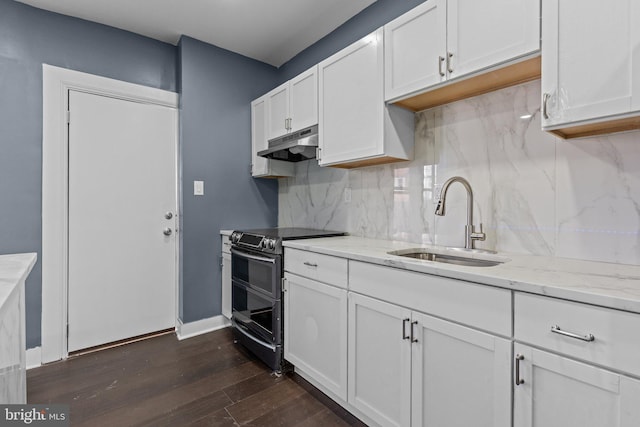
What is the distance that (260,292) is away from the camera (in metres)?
2.21

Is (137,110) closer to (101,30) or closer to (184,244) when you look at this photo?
(101,30)

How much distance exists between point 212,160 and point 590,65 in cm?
267

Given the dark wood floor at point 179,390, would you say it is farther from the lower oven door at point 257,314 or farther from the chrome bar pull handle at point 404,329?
the chrome bar pull handle at point 404,329

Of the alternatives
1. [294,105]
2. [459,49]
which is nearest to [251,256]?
[294,105]

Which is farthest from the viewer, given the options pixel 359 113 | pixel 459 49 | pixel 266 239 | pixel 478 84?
pixel 266 239

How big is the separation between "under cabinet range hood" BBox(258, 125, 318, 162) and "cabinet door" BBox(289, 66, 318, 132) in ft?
0.20

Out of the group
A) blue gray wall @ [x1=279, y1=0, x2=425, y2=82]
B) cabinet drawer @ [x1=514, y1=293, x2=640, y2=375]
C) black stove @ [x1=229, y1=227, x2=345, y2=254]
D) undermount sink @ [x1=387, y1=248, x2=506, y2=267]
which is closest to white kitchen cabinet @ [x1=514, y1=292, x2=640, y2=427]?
cabinet drawer @ [x1=514, y1=293, x2=640, y2=375]

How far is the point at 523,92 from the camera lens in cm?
152

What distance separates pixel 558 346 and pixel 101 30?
138 inches

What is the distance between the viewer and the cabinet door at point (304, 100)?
230cm

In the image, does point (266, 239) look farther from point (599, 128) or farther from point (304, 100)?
point (599, 128)

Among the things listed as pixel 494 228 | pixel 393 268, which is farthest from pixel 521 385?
pixel 494 228

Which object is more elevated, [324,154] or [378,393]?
[324,154]

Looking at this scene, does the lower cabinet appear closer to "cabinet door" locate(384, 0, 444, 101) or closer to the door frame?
"cabinet door" locate(384, 0, 444, 101)
